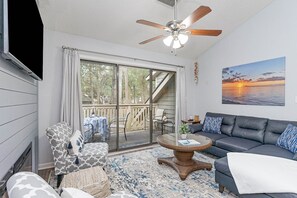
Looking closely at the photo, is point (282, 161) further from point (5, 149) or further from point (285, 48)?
point (5, 149)

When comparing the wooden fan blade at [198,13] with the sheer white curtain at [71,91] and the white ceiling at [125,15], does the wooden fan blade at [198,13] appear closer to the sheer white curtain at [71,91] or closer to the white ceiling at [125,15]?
the white ceiling at [125,15]

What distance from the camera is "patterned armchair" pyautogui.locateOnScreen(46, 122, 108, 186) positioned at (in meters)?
2.39

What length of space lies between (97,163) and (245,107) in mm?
3371

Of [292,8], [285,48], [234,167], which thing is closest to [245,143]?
[234,167]

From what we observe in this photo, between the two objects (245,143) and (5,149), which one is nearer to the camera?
(5,149)

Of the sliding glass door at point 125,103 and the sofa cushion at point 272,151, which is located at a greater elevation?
the sliding glass door at point 125,103

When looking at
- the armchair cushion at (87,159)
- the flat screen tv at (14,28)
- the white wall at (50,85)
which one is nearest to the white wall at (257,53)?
the armchair cushion at (87,159)

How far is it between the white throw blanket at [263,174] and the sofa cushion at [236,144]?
0.75m

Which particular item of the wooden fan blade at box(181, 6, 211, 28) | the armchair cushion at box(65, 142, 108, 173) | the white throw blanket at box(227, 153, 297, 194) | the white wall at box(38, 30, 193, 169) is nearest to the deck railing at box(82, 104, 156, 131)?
the white wall at box(38, 30, 193, 169)

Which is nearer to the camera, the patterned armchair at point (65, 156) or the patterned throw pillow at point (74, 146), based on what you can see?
the patterned armchair at point (65, 156)

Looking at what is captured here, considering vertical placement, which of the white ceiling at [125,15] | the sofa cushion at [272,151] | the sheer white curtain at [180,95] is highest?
the white ceiling at [125,15]

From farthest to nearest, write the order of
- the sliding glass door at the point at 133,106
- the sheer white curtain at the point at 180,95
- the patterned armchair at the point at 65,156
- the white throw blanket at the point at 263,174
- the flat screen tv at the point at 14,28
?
the sheer white curtain at the point at 180,95 → the sliding glass door at the point at 133,106 → the patterned armchair at the point at 65,156 → the white throw blanket at the point at 263,174 → the flat screen tv at the point at 14,28

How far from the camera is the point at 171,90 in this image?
16.8 ft

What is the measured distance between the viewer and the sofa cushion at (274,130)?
2950mm
